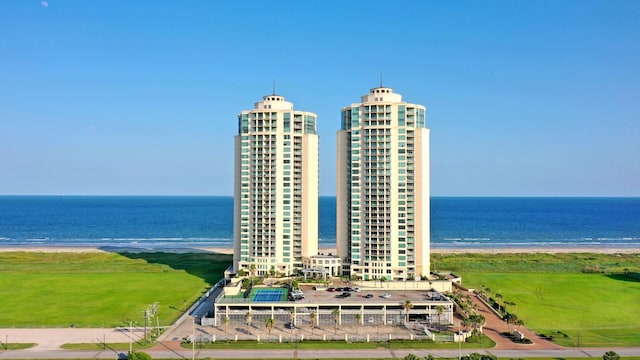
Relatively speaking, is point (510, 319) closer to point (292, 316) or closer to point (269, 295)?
point (292, 316)

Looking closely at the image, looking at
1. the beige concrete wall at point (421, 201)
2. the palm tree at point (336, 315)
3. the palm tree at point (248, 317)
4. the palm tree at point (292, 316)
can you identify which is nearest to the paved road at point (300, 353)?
the palm tree at point (336, 315)

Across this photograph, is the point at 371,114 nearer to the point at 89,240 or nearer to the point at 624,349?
the point at 624,349

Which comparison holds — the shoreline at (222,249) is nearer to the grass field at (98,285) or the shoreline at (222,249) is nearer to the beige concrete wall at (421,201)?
the grass field at (98,285)

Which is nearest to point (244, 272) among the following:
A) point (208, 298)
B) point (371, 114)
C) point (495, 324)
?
point (208, 298)

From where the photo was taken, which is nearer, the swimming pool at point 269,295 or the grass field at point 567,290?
the grass field at point 567,290

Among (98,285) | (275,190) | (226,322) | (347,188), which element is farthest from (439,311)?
(98,285)

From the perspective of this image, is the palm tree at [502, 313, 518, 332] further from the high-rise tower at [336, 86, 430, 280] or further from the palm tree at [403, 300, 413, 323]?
the high-rise tower at [336, 86, 430, 280]

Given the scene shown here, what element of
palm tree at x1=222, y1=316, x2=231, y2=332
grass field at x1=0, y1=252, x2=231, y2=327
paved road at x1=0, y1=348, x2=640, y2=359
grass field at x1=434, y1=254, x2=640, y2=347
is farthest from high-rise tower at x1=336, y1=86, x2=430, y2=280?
grass field at x1=0, y1=252, x2=231, y2=327
